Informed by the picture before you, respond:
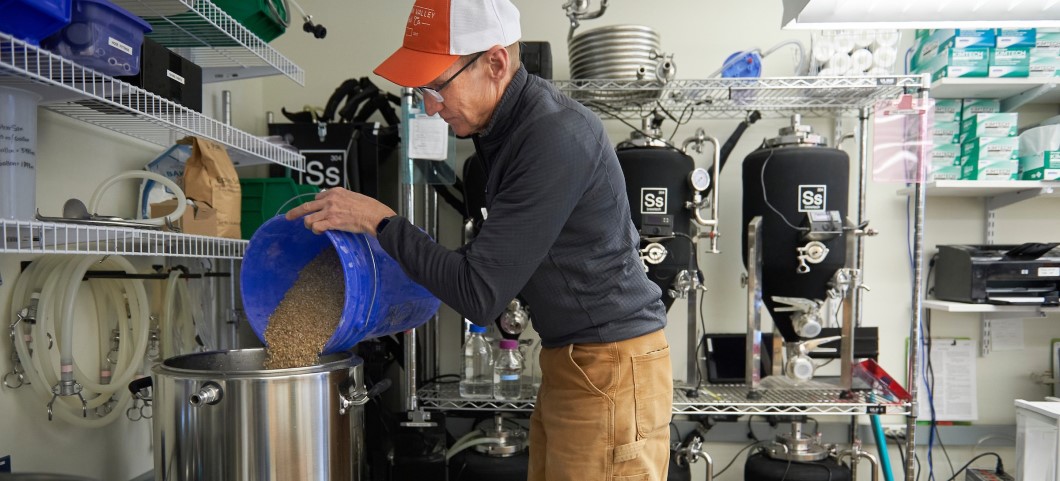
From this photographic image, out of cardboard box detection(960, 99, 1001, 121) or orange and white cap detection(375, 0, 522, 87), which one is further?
cardboard box detection(960, 99, 1001, 121)

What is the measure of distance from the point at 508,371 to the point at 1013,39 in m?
2.26

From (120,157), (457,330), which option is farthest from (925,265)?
(120,157)

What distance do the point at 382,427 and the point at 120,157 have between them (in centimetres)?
125

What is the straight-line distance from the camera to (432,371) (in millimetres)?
2695

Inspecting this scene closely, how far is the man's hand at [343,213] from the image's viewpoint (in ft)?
4.04

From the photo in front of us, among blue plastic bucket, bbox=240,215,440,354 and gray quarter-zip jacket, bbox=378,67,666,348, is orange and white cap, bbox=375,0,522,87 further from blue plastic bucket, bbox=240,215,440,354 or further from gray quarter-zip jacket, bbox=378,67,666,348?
blue plastic bucket, bbox=240,215,440,354

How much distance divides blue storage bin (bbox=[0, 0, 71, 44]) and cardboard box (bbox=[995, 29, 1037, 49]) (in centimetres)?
286

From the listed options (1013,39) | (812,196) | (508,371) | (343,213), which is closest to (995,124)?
(1013,39)

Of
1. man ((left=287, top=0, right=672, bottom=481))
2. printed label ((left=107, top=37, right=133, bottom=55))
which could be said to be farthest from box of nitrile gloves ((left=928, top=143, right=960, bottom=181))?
printed label ((left=107, top=37, right=133, bottom=55))

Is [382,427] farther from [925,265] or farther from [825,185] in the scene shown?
[925,265]

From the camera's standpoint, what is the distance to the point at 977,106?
2.53 m

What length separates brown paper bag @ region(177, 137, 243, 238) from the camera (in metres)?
1.72

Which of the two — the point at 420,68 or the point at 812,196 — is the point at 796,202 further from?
the point at 420,68

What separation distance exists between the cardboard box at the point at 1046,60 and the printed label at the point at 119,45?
2915mm
